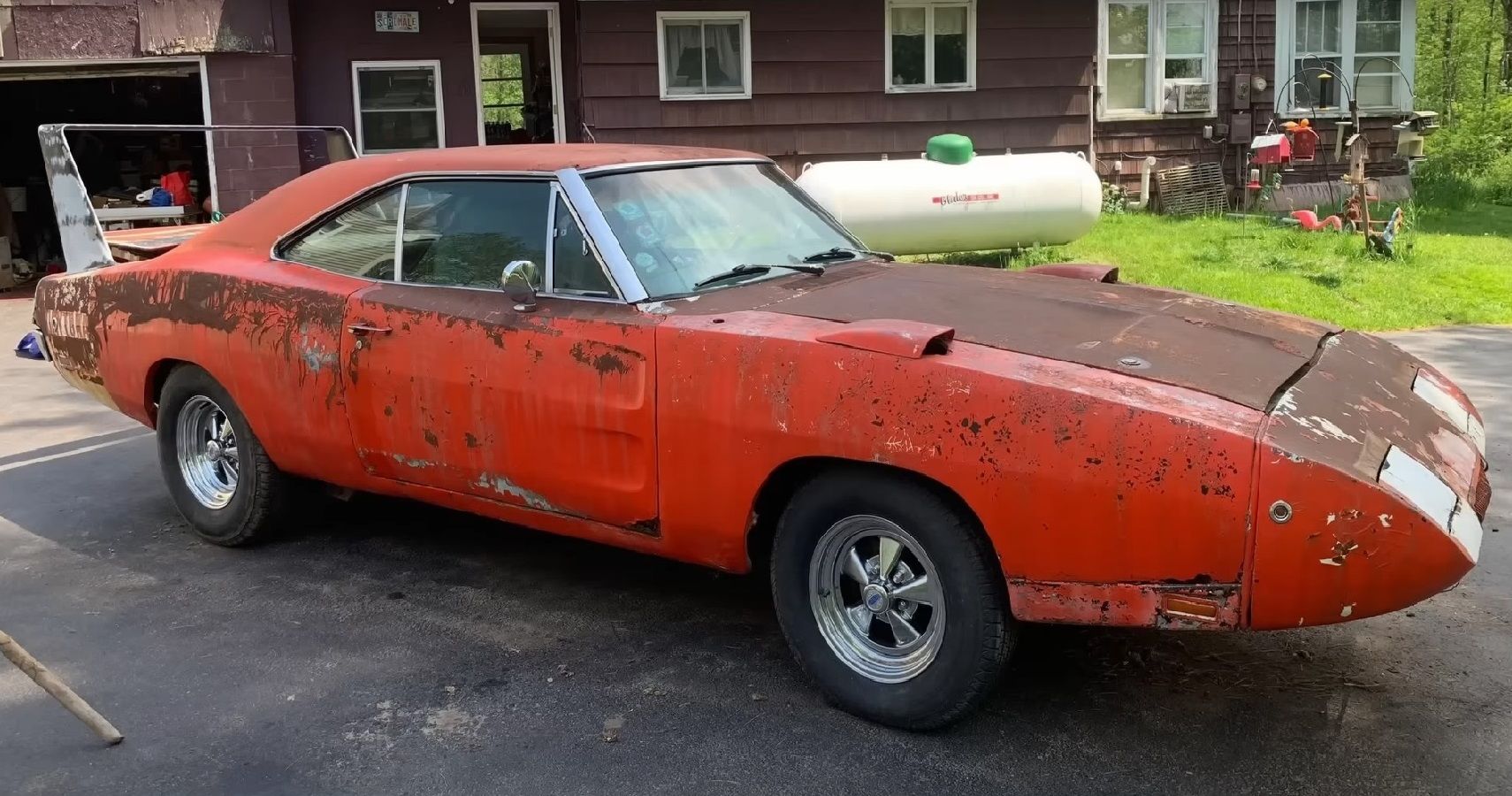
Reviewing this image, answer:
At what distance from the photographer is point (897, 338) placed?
3402 millimetres

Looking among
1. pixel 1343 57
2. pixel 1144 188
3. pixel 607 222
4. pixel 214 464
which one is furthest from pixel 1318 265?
pixel 214 464

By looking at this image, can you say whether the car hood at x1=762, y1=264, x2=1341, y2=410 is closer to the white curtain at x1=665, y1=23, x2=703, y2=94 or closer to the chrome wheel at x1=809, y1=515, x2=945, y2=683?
the chrome wheel at x1=809, y1=515, x2=945, y2=683

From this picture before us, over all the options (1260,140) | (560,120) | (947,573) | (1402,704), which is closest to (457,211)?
(947,573)

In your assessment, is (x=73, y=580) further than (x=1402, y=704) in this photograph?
Yes

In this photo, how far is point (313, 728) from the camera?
3.59m

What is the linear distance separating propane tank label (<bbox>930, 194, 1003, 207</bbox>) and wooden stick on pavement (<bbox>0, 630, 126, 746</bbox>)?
950 centimetres

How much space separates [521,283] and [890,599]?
1518mm

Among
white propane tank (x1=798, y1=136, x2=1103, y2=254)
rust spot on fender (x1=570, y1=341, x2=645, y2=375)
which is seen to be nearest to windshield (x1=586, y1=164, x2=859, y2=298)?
rust spot on fender (x1=570, y1=341, x2=645, y2=375)

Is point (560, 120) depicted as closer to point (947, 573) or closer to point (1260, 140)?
point (1260, 140)

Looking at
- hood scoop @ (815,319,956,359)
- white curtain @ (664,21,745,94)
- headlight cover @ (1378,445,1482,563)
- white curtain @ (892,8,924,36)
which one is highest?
white curtain @ (892,8,924,36)

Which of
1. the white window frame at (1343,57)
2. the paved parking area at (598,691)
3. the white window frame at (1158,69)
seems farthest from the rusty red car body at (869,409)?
the white window frame at (1343,57)

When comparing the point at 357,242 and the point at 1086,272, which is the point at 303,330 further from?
the point at 1086,272

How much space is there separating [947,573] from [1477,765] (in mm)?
1422

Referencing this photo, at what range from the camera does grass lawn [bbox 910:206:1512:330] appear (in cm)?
1005
